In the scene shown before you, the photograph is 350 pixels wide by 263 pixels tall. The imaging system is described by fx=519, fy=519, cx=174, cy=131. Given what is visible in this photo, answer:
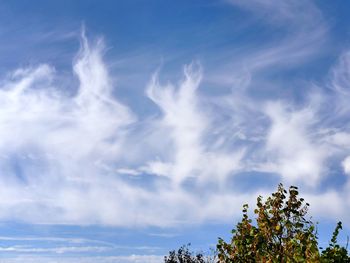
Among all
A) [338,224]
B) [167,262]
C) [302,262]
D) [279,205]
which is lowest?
[302,262]

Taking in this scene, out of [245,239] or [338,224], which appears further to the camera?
[245,239]

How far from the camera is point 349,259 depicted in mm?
16750

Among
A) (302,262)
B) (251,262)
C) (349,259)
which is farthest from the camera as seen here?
(251,262)

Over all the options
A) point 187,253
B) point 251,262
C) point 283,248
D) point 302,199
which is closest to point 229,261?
point 251,262

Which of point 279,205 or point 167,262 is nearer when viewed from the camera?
point 279,205

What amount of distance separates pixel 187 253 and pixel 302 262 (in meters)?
20.1

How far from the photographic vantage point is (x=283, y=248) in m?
17.8

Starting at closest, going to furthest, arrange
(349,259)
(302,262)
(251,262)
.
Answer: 1. (302,262)
2. (349,259)
3. (251,262)

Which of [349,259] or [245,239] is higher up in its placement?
[245,239]

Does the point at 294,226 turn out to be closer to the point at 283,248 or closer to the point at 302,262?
the point at 283,248

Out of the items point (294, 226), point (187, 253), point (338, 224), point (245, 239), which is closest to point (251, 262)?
point (245, 239)

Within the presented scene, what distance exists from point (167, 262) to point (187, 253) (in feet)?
5.49

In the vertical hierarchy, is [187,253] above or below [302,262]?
above

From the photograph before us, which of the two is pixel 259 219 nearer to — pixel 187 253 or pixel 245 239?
pixel 245 239
